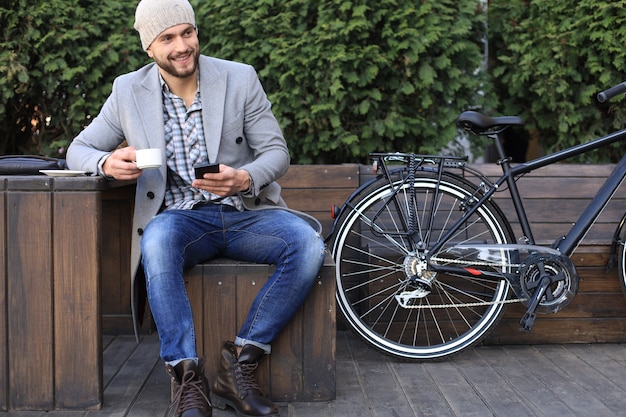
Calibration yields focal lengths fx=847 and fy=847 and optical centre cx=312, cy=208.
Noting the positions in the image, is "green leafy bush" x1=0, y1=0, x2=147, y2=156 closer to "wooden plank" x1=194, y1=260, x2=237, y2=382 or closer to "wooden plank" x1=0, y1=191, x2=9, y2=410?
"wooden plank" x1=0, y1=191, x2=9, y2=410

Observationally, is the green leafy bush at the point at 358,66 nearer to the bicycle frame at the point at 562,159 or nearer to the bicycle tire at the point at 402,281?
the bicycle tire at the point at 402,281

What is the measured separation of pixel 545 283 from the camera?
330cm

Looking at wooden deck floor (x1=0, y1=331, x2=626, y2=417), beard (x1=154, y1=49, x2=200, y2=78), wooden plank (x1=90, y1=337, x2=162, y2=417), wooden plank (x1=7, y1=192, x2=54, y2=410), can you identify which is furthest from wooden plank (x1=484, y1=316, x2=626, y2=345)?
wooden plank (x1=7, y1=192, x2=54, y2=410)

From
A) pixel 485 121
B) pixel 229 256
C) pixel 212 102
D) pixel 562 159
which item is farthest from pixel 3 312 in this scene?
pixel 562 159

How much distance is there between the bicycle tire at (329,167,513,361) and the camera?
3.39m

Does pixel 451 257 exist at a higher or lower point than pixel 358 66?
lower

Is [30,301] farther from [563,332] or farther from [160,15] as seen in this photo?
[563,332]

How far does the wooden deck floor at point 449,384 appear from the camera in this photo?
2822 mm

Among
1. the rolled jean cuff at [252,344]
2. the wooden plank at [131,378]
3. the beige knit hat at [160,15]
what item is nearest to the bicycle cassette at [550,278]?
the rolled jean cuff at [252,344]

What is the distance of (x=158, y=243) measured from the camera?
9.06 feet

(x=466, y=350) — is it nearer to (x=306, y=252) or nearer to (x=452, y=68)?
(x=306, y=252)

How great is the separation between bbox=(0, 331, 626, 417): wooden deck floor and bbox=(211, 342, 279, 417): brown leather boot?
8 centimetres

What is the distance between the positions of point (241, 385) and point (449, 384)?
2.68 feet

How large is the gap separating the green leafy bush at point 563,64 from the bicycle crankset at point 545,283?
1389 mm
